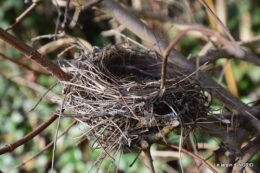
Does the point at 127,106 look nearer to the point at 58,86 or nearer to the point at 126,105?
the point at 126,105

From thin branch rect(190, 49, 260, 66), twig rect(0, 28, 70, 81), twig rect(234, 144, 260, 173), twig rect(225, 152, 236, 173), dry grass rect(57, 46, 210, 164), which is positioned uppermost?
A: twig rect(0, 28, 70, 81)

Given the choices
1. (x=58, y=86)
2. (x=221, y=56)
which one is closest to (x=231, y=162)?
(x=221, y=56)

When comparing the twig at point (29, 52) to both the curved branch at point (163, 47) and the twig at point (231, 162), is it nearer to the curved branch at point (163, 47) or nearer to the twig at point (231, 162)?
the curved branch at point (163, 47)

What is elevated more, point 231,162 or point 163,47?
point 163,47

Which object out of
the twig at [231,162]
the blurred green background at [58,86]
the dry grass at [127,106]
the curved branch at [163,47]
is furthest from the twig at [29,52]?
the blurred green background at [58,86]

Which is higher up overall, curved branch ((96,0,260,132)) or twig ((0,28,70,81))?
twig ((0,28,70,81))

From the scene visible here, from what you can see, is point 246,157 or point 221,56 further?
point 221,56

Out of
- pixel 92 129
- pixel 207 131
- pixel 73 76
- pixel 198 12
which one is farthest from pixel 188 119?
pixel 198 12

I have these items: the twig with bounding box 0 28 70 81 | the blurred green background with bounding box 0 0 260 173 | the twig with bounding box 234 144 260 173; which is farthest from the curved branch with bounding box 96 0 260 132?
the blurred green background with bounding box 0 0 260 173

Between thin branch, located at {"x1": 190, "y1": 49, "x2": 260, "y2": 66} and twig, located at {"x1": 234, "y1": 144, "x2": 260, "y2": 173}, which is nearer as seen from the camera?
twig, located at {"x1": 234, "y1": 144, "x2": 260, "y2": 173}

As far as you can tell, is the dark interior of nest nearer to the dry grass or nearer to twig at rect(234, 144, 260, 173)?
the dry grass
